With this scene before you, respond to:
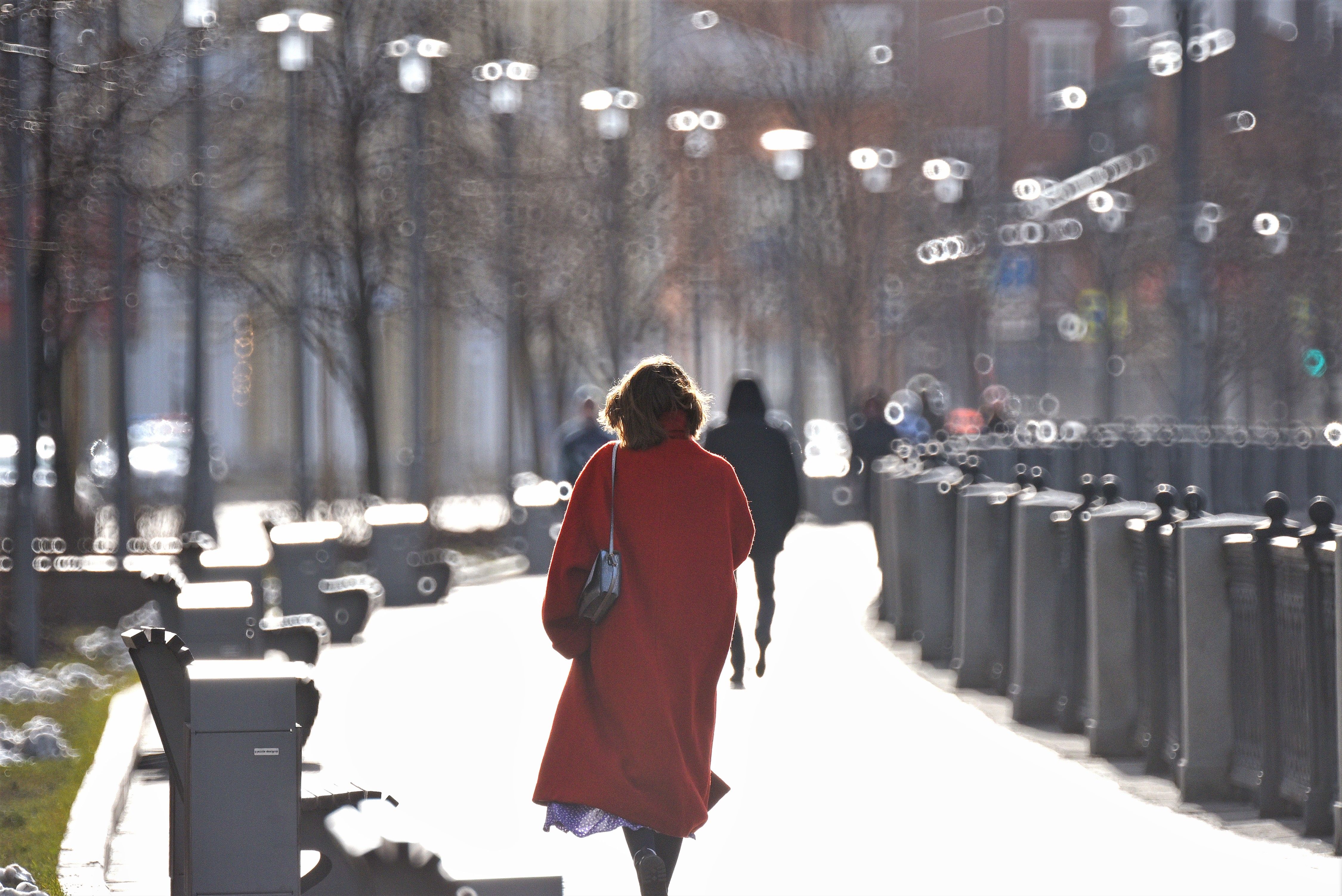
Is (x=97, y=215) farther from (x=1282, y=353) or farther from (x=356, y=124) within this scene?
(x=1282, y=353)

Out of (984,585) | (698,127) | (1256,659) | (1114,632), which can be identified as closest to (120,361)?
(984,585)

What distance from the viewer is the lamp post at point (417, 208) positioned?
2242 centimetres

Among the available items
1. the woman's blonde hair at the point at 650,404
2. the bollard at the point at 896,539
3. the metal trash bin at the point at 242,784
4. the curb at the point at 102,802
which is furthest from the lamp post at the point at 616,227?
the metal trash bin at the point at 242,784

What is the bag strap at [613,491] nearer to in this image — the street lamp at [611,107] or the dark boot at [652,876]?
the dark boot at [652,876]

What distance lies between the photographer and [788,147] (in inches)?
1326

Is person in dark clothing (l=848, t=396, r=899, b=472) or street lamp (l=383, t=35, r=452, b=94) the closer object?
street lamp (l=383, t=35, r=452, b=94)

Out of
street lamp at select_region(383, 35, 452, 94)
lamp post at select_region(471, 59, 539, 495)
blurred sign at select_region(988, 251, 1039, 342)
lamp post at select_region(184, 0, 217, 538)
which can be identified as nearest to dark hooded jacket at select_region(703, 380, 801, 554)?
lamp post at select_region(184, 0, 217, 538)

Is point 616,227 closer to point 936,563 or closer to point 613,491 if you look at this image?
point 936,563

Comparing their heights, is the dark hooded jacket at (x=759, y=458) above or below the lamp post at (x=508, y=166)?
below

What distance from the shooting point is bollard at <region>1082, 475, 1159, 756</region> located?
10234mm

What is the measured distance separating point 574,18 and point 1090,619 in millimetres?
27094

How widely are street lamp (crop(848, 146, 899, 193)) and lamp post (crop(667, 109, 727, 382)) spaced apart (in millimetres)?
2783

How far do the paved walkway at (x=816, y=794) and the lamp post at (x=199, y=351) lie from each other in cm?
682

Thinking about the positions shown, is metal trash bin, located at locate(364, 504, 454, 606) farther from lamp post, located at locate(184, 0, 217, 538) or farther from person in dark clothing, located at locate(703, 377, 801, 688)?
person in dark clothing, located at locate(703, 377, 801, 688)
